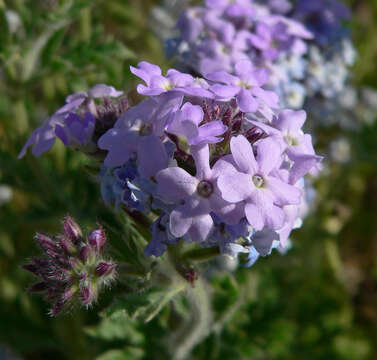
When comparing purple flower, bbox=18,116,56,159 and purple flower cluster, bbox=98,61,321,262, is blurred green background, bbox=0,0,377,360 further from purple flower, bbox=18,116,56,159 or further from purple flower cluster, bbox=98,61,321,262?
purple flower cluster, bbox=98,61,321,262

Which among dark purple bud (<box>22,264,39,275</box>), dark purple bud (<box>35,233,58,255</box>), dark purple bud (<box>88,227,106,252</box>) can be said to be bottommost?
dark purple bud (<box>22,264,39,275</box>)

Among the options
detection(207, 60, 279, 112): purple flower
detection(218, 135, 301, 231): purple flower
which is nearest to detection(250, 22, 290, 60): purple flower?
detection(207, 60, 279, 112): purple flower

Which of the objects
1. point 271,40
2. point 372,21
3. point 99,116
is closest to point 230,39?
point 271,40

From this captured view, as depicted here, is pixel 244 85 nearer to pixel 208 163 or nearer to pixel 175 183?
pixel 208 163

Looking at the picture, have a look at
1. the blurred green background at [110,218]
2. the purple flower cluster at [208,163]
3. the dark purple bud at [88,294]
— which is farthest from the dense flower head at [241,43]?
the dark purple bud at [88,294]

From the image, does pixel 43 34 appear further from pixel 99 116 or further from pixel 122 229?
pixel 122 229

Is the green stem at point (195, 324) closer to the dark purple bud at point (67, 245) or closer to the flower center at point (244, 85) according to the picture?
the dark purple bud at point (67, 245)

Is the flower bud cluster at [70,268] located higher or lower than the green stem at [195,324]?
higher

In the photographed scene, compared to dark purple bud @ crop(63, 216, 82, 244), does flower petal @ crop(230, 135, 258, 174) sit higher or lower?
higher
